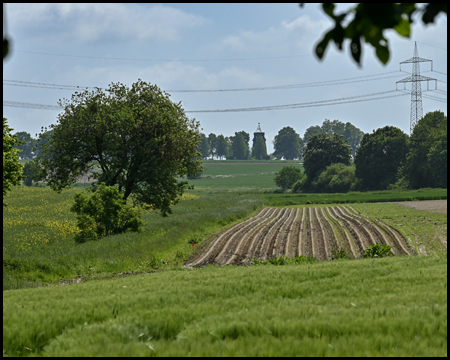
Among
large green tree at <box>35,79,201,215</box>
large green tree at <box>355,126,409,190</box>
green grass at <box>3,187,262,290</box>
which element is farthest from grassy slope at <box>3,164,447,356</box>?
large green tree at <box>355,126,409,190</box>

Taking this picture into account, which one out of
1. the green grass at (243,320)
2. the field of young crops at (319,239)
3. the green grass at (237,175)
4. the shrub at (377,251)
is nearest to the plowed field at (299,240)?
the field of young crops at (319,239)

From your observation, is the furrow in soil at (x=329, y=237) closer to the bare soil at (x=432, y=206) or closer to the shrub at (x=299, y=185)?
the bare soil at (x=432, y=206)

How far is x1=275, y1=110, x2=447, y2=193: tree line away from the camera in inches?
3287

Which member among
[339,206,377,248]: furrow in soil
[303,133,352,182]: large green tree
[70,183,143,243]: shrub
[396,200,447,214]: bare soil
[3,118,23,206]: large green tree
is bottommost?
[339,206,377,248]: furrow in soil

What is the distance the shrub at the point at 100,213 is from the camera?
2803 centimetres

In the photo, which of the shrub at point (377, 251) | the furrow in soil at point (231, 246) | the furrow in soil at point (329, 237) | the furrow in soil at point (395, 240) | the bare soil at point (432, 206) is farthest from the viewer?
the bare soil at point (432, 206)

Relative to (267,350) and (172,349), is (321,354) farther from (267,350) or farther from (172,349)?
(172,349)

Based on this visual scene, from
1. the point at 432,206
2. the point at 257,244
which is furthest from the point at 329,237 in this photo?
the point at 432,206

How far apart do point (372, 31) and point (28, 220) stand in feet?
137

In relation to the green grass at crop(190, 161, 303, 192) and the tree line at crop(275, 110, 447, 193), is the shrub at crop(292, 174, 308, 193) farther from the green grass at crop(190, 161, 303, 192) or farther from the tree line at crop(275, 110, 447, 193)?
the green grass at crop(190, 161, 303, 192)

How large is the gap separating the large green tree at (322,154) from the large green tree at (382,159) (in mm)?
13127

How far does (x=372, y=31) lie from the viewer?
2.82 metres

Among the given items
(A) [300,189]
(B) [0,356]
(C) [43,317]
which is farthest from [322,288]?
(A) [300,189]

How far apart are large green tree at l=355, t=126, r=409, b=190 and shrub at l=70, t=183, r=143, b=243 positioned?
2893 inches
